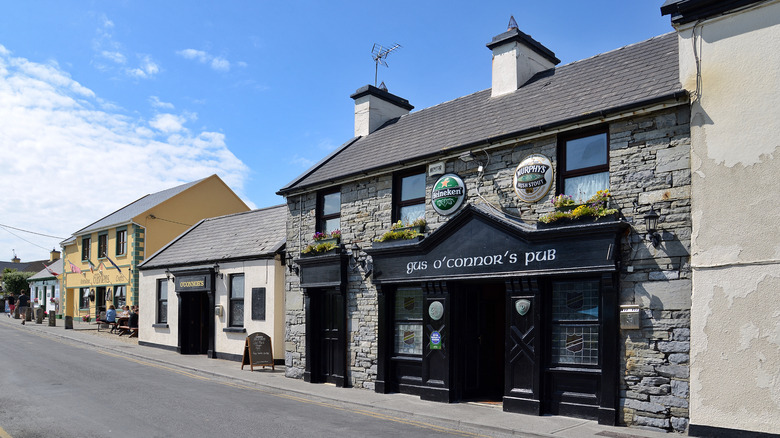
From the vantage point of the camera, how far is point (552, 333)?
10258mm

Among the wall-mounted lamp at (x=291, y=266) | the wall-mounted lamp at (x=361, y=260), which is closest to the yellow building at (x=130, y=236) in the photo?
the wall-mounted lamp at (x=291, y=266)

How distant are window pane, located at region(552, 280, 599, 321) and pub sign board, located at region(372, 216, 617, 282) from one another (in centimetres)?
45

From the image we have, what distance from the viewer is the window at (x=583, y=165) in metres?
10.00

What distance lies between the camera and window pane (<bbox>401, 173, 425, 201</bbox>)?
13000 mm

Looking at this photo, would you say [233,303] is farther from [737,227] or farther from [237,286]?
[737,227]

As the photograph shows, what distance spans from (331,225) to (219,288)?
6971mm

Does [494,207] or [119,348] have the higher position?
[494,207]

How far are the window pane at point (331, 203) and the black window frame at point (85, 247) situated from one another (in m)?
27.6

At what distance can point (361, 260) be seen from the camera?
13758mm

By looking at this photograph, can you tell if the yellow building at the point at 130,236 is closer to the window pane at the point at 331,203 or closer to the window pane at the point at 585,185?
the window pane at the point at 331,203

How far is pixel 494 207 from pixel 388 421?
4474 mm

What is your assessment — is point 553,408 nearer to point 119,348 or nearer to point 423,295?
point 423,295

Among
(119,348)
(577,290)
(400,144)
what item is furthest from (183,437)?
(119,348)

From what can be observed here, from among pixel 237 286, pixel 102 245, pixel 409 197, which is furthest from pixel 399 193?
pixel 102 245
